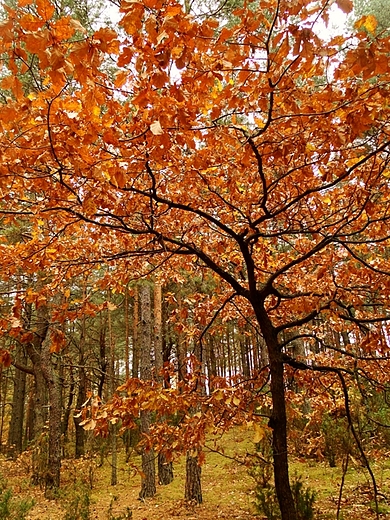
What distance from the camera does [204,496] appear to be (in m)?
8.06

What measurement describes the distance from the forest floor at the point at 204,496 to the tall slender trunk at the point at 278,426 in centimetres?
79

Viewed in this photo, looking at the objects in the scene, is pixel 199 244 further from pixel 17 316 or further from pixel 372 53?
pixel 372 53

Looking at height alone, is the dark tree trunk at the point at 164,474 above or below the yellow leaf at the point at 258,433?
below

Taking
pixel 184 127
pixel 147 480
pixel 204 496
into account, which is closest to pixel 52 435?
pixel 147 480

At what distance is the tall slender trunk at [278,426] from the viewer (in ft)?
10.8

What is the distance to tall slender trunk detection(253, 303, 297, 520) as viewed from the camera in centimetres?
331

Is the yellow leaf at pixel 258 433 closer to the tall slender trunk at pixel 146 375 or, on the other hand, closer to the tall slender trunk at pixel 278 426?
the tall slender trunk at pixel 278 426

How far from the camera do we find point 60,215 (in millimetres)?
3326

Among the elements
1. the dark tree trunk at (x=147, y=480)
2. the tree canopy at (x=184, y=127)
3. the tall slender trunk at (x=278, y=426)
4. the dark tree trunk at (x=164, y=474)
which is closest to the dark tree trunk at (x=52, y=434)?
the dark tree trunk at (x=147, y=480)

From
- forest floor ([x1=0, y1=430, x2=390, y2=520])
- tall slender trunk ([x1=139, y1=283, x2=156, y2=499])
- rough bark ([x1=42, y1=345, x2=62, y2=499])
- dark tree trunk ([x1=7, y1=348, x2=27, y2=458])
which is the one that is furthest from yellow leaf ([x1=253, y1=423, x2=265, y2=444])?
dark tree trunk ([x1=7, y1=348, x2=27, y2=458])

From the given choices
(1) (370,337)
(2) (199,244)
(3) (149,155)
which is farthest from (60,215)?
(1) (370,337)

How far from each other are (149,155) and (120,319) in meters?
15.1

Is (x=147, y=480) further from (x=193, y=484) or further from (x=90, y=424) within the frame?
(x=90, y=424)

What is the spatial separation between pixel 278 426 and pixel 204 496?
5666 mm
